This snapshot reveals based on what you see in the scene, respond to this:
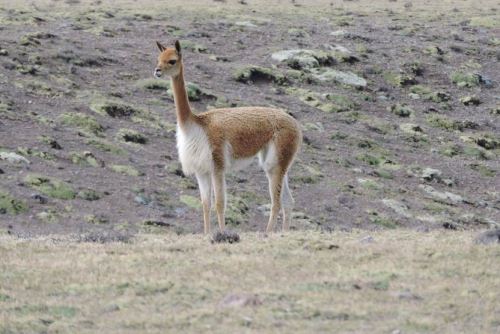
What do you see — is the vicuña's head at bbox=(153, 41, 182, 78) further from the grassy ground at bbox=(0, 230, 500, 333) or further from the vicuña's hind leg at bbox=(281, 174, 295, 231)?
the grassy ground at bbox=(0, 230, 500, 333)

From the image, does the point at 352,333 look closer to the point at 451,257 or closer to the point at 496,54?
the point at 451,257

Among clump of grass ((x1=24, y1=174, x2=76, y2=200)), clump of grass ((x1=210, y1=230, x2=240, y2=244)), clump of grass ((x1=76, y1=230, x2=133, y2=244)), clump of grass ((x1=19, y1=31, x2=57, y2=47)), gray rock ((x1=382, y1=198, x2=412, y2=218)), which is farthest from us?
clump of grass ((x1=19, y1=31, x2=57, y2=47))

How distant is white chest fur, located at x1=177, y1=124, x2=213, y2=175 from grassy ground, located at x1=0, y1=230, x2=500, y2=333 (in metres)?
2.14

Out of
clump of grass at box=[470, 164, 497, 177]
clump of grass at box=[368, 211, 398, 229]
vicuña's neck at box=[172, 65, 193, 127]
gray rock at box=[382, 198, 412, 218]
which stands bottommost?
clump of grass at box=[470, 164, 497, 177]

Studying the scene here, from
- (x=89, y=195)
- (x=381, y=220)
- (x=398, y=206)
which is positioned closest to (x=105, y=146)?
(x=89, y=195)

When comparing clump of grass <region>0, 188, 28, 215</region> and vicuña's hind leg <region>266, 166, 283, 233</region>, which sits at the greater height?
vicuña's hind leg <region>266, 166, 283, 233</region>

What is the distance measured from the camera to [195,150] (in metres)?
17.0

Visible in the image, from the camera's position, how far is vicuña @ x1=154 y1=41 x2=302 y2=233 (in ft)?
55.9

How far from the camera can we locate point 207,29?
159 feet

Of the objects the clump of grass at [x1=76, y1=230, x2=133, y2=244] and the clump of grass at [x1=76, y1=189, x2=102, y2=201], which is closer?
the clump of grass at [x1=76, y1=230, x2=133, y2=244]

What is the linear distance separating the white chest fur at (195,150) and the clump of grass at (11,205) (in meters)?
8.37

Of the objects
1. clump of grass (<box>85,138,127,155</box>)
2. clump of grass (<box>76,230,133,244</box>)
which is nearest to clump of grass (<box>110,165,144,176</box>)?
clump of grass (<box>85,138,127,155</box>)

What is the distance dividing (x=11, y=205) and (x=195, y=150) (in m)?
8.82

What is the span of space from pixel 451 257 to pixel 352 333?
11.6 feet
